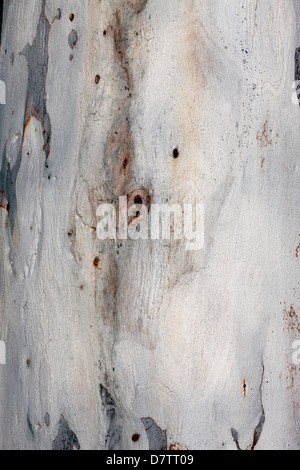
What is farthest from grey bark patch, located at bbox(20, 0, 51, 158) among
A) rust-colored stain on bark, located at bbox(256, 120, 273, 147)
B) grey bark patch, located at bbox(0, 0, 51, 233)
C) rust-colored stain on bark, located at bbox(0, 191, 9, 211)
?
rust-colored stain on bark, located at bbox(256, 120, 273, 147)

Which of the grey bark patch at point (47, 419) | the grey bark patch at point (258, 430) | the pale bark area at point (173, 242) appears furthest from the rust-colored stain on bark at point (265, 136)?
the grey bark patch at point (47, 419)

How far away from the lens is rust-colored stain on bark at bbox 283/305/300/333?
0.66 m

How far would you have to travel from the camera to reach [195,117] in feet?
2.01

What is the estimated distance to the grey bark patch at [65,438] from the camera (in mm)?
659

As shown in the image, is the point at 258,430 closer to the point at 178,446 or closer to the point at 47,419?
the point at 178,446

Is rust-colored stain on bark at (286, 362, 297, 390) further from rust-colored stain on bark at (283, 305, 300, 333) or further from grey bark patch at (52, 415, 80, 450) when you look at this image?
grey bark patch at (52, 415, 80, 450)

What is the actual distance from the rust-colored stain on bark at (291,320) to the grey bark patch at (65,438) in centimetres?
28

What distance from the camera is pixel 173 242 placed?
0.61m

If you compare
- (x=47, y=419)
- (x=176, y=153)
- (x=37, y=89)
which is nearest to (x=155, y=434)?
(x=47, y=419)

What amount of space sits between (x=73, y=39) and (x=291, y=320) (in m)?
0.42

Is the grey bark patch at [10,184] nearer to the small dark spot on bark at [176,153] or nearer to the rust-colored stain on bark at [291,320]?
the small dark spot on bark at [176,153]

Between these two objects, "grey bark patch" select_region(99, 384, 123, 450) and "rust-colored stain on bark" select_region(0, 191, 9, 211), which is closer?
"grey bark patch" select_region(99, 384, 123, 450)
